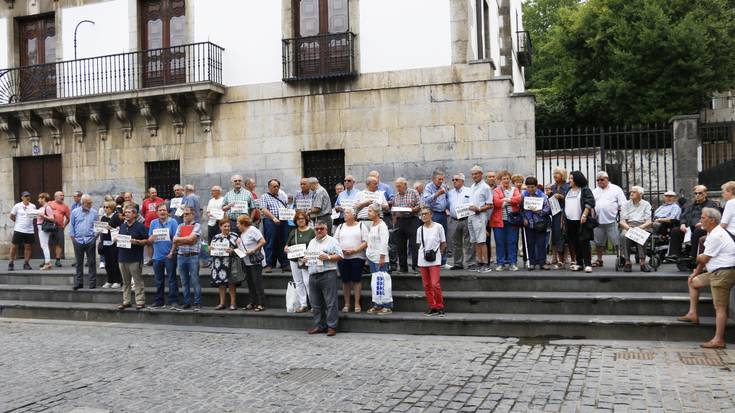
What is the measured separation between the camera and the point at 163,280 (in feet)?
41.0

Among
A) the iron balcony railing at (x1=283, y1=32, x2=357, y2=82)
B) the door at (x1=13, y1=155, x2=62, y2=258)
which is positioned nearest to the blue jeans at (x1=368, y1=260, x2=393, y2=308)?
the iron balcony railing at (x1=283, y1=32, x2=357, y2=82)

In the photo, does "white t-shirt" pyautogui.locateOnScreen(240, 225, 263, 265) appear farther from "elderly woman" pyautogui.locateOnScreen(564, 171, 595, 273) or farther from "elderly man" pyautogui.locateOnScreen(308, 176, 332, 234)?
"elderly woman" pyautogui.locateOnScreen(564, 171, 595, 273)

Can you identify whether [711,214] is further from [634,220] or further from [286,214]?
[286,214]

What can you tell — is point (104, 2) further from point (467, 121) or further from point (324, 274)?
point (324, 274)

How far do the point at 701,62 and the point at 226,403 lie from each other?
26.7 meters

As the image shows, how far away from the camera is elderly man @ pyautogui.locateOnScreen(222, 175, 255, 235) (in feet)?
43.1

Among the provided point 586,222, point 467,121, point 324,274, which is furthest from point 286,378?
point 467,121

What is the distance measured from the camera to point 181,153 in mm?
17750

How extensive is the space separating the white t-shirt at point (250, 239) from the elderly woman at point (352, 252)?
159 centimetres

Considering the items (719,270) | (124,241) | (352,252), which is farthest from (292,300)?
(719,270)

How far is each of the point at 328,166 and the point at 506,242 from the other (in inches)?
229

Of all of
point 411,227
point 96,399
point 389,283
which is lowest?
point 96,399

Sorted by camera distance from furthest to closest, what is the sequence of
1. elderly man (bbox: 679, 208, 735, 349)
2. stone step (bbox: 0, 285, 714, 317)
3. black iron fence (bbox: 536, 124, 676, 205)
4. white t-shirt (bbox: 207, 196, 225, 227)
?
black iron fence (bbox: 536, 124, 676, 205) → white t-shirt (bbox: 207, 196, 225, 227) → stone step (bbox: 0, 285, 714, 317) → elderly man (bbox: 679, 208, 735, 349)

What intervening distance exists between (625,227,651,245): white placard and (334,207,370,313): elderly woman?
14.8 feet
